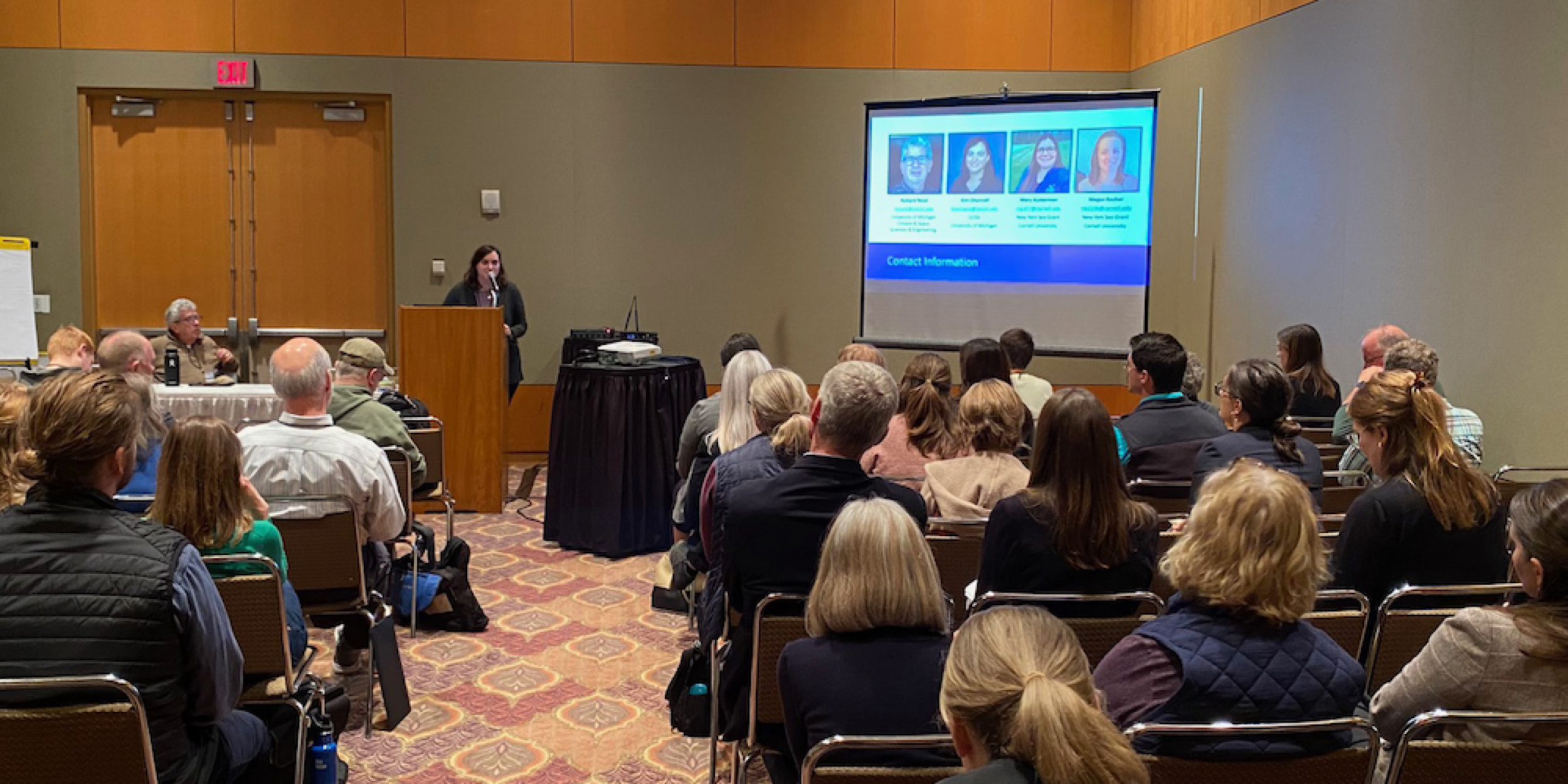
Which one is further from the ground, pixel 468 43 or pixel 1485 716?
pixel 468 43

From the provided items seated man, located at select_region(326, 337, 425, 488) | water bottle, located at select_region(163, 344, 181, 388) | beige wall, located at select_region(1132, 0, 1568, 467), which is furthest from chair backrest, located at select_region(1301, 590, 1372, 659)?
water bottle, located at select_region(163, 344, 181, 388)

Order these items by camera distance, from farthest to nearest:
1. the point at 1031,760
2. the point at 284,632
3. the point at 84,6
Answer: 1. the point at 84,6
2. the point at 284,632
3. the point at 1031,760

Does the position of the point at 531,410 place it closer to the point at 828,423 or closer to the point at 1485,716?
the point at 828,423

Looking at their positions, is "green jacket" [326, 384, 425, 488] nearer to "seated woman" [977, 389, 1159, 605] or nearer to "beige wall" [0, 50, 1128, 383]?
"seated woman" [977, 389, 1159, 605]

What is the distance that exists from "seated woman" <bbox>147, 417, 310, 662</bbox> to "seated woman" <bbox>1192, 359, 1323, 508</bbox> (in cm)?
271

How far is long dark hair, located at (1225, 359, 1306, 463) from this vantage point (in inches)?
157

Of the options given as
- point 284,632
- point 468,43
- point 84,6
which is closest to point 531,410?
point 468,43

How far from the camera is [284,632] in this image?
301cm

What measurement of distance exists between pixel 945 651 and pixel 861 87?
793 centimetres

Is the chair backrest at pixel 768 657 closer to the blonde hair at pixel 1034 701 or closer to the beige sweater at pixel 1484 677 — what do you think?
the blonde hair at pixel 1034 701

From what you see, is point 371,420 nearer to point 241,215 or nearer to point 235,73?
point 241,215

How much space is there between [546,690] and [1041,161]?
201 inches

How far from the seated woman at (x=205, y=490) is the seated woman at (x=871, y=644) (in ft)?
4.78

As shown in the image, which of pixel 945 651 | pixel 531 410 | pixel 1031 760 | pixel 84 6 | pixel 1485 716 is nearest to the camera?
pixel 1031 760
